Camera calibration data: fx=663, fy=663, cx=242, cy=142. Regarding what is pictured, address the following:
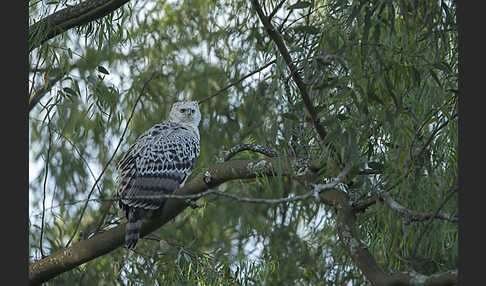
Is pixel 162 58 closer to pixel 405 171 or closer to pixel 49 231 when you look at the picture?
pixel 49 231

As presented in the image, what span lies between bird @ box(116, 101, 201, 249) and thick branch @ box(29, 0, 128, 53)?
0.87 metres

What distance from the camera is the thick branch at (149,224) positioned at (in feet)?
9.76

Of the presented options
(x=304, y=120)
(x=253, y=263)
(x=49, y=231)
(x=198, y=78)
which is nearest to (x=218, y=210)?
(x=198, y=78)

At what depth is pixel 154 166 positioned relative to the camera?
3.90m

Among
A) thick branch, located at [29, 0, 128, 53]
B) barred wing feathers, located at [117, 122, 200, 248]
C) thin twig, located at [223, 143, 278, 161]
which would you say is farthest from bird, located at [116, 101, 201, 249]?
thick branch, located at [29, 0, 128, 53]

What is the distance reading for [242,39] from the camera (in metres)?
4.97

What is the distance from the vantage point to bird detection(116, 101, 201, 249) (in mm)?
3619

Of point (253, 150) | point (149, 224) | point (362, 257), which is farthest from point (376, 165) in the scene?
point (149, 224)

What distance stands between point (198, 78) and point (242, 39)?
1.08 m

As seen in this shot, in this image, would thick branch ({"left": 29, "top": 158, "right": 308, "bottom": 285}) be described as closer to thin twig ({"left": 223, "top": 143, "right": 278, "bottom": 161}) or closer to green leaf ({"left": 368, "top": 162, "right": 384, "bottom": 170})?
thin twig ({"left": 223, "top": 143, "right": 278, "bottom": 161})

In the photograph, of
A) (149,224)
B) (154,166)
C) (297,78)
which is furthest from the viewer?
(154,166)

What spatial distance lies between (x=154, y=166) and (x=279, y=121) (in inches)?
33.6

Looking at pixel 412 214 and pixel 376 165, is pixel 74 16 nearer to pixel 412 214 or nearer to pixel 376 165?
pixel 376 165

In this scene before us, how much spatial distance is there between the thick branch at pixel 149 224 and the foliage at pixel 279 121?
9 centimetres
